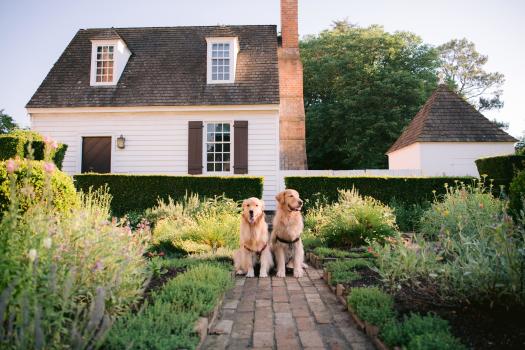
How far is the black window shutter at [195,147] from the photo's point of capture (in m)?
12.4

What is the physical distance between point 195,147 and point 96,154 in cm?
384

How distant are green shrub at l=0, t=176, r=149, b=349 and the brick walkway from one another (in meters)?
0.95

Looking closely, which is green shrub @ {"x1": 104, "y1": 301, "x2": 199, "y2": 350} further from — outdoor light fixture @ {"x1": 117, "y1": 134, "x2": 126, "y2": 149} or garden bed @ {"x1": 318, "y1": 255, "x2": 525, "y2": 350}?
outdoor light fixture @ {"x1": 117, "y1": 134, "x2": 126, "y2": 149}

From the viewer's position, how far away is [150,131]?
12734 millimetres

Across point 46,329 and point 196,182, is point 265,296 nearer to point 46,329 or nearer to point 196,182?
point 46,329

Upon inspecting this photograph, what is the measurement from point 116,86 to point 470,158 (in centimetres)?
1484

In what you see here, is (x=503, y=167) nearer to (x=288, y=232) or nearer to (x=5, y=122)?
(x=288, y=232)

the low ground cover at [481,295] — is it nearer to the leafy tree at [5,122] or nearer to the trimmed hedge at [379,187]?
the trimmed hedge at [379,187]

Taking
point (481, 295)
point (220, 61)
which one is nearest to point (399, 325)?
point (481, 295)

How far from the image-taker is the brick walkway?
281 centimetres

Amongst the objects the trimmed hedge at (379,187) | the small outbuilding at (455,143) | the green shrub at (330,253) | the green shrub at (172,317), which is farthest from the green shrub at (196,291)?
the small outbuilding at (455,143)

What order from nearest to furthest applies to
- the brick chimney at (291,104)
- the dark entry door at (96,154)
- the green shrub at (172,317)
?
the green shrub at (172,317) < the dark entry door at (96,154) < the brick chimney at (291,104)

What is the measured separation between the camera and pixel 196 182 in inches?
407

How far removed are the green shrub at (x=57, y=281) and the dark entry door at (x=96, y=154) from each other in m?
10.1
